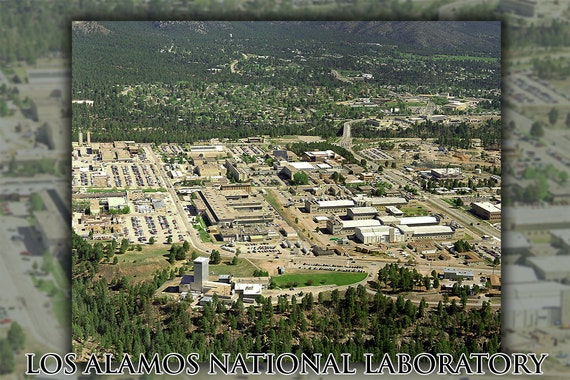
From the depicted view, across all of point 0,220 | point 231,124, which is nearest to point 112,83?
point 231,124

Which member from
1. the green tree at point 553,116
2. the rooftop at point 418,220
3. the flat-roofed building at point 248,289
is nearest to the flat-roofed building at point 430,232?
the rooftop at point 418,220

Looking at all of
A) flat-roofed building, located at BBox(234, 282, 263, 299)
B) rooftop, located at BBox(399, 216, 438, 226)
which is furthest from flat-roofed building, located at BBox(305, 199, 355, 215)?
flat-roofed building, located at BBox(234, 282, 263, 299)

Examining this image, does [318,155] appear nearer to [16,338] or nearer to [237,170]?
[237,170]

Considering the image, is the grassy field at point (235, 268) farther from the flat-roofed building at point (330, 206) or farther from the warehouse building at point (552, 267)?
the warehouse building at point (552, 267)

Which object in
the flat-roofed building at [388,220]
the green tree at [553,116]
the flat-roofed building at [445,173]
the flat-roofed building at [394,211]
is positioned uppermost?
the green tree at [553,116]

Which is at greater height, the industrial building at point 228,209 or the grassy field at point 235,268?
the industrial building at point 228,209

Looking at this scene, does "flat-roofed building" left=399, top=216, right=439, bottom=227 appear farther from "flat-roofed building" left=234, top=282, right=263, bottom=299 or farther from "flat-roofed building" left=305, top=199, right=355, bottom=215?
"flat-roofed building" left=234, top=282, right=263, bottom=299
